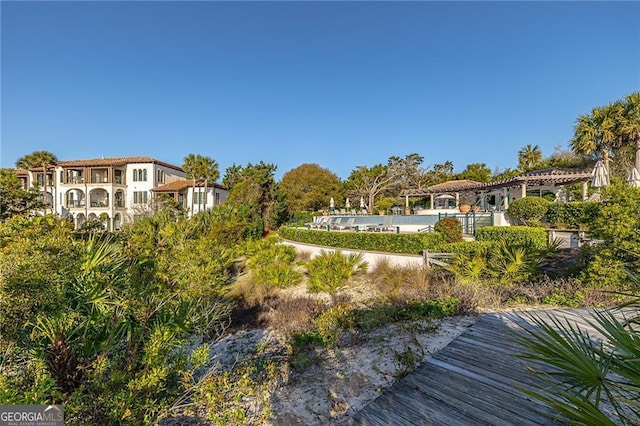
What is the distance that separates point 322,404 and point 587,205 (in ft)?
59.9

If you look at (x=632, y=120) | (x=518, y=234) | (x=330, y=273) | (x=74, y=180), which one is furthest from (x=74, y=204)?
(x=632, y=120)

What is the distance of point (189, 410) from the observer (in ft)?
12.7

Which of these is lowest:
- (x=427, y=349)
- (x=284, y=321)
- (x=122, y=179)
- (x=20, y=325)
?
(x=284, y=321)

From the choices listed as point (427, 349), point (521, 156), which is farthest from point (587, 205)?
point (521, 156)

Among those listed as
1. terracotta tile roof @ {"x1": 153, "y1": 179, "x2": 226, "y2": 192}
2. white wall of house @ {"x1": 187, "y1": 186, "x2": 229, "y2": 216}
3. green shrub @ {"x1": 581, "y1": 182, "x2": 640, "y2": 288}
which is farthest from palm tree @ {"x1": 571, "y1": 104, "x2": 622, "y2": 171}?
terracotta tile roof @ {"x1": 153, "y1": 179, "x2": 226, "y2": 192}

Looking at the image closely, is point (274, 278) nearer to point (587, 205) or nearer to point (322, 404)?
point (322, 404)

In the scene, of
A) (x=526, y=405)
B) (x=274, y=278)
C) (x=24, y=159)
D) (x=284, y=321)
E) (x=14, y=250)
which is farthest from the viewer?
(x=24, y=159)

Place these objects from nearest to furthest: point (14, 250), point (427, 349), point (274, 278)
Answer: point (14, 250) → point (427, 349) → point (274, 278)

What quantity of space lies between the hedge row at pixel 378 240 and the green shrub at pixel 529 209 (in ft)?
21.1

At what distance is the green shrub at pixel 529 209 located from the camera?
1633 centimetres

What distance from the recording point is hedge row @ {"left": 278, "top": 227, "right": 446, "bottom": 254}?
1338 cm

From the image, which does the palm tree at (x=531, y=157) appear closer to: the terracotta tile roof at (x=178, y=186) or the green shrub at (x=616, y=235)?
the green shrub at (x=616, y=235)

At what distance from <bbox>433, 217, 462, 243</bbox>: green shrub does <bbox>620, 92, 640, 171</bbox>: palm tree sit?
16.6 metres

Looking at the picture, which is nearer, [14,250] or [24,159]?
[14,250]
